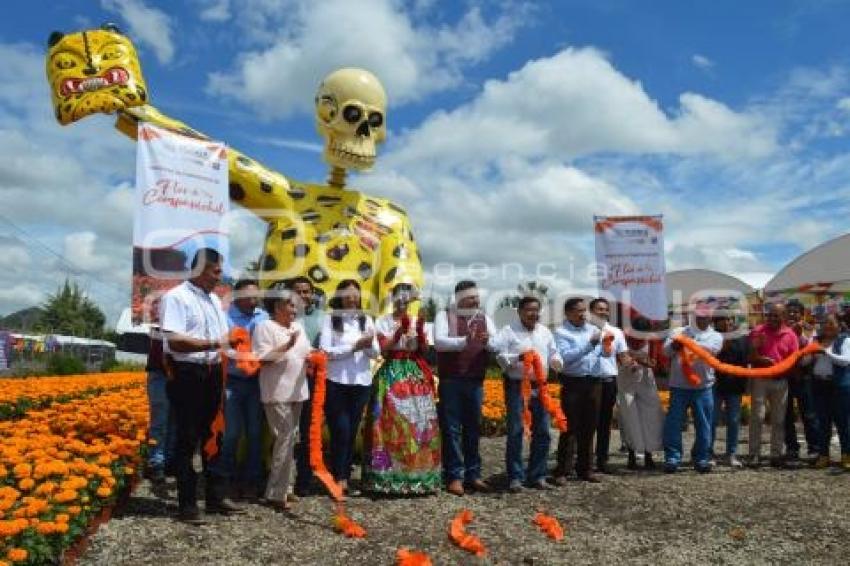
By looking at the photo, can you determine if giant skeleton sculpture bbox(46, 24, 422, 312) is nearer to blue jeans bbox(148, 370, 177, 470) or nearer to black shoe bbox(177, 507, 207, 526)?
blue jeans bbox(148, 370, 177, 470)

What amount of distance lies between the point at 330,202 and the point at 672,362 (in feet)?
11.5

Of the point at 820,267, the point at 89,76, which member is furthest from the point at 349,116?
the point at 820,267

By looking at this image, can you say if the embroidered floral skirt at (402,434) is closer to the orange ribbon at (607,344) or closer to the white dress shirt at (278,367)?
the white dress shirt at (278,367)

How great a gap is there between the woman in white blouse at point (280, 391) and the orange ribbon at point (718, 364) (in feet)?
11.1

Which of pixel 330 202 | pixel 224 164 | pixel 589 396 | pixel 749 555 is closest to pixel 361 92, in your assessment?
pixel 330 202

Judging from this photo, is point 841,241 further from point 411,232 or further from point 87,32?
point 87,32

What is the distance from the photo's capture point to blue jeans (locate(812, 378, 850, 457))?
703 centimetres

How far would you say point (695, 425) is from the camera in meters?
6.75

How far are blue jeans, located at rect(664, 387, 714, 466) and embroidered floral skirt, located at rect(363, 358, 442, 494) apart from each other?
2298 millimetres

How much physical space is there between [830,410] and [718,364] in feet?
4.83

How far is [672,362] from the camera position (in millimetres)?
6824

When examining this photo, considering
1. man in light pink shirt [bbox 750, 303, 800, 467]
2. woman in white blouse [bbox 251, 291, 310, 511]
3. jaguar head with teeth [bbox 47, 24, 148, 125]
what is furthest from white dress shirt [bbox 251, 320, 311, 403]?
man in light pink shirt [bbox 750, 303, 800, 467]

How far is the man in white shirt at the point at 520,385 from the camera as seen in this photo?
5840 millimetres

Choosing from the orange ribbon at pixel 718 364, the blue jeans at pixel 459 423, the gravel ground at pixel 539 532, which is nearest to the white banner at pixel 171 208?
the gravel ground at pixel 539 532
